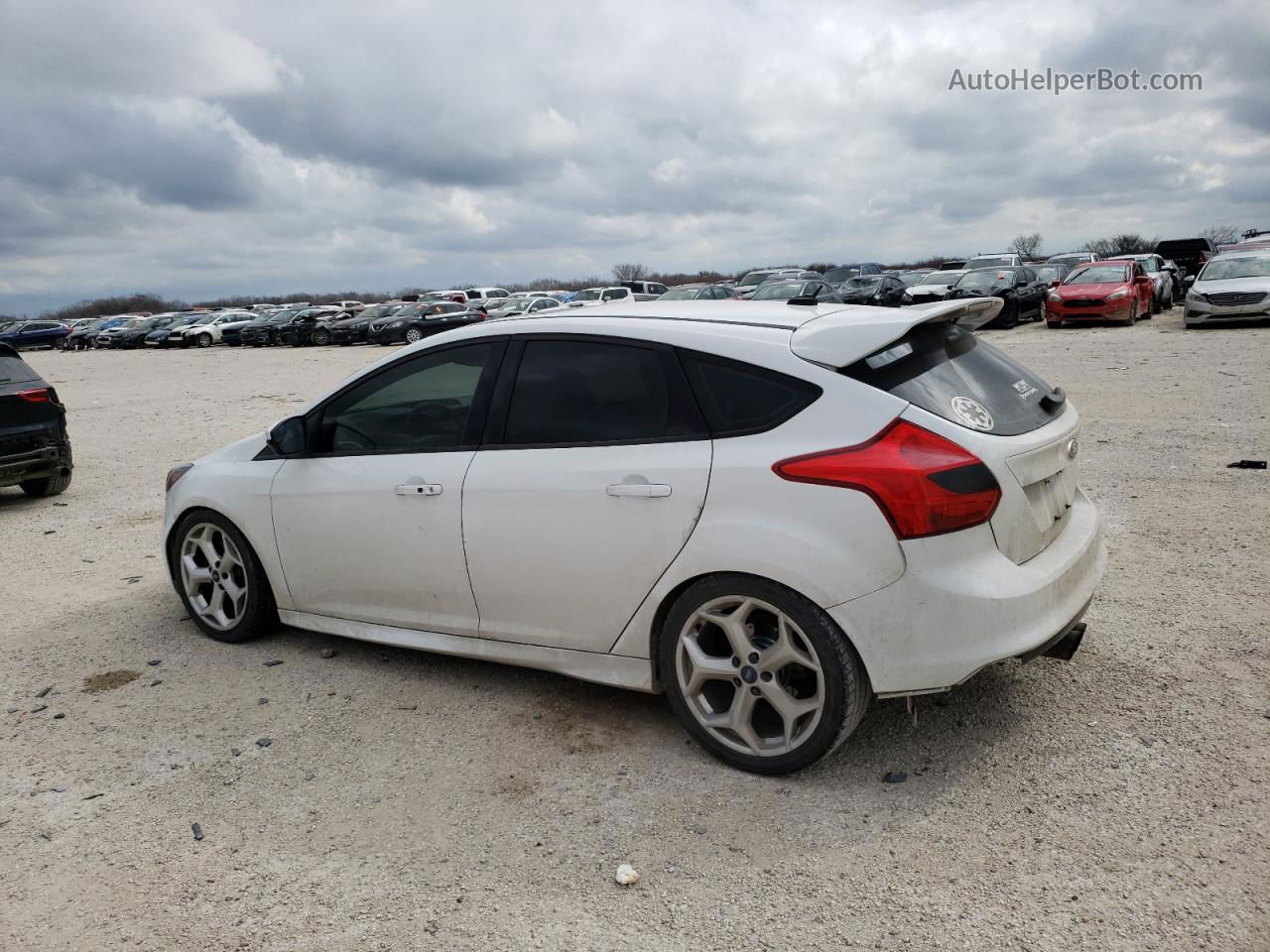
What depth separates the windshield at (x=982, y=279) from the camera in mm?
25516

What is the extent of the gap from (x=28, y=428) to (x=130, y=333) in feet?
143

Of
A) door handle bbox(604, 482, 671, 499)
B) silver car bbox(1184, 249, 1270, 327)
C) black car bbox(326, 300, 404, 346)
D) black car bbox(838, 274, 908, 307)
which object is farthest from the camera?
black car bbox(326, 300, 404, 346)

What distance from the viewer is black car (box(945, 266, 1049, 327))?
985 inches

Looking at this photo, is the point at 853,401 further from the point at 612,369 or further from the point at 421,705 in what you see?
the point at 421,705

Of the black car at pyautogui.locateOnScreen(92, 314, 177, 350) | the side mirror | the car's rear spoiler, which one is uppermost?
the car's rear spoiler

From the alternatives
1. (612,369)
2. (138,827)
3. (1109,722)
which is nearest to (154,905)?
(138,827)

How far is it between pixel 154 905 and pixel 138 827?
1.65ft

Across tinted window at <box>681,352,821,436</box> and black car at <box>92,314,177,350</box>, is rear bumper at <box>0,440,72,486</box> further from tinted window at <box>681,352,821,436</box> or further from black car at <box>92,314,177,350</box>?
black car at <box>92,314,177,350</box>

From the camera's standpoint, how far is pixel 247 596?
479 centimetres

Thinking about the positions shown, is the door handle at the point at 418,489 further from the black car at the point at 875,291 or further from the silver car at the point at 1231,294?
the black car at the point at 875,291

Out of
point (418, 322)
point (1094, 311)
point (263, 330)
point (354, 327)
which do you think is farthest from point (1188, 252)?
point (263, 330)

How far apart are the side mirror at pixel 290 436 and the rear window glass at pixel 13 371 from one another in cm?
544

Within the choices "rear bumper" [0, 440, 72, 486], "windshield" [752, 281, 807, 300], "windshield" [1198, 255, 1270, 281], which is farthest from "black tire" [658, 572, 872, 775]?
"windshield" [752, 281, 807, 300]

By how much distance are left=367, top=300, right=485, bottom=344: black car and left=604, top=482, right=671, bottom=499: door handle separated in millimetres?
33913
